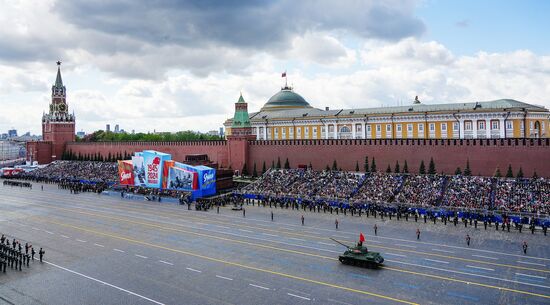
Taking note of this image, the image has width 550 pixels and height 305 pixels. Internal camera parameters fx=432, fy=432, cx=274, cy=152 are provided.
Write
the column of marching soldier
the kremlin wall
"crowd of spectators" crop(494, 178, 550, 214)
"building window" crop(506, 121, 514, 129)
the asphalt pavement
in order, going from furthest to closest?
1. "building window" crop(506, 121, 514, 129)
2. the kremlin wall
3. "crowd of spectators" crop(494, 178, 550, 214)
4. the column of marching soldier
5. the asphalt pavement

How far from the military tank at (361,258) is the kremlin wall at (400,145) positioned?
22.2 m

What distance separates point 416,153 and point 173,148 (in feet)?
114

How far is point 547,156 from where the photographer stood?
3450 cm

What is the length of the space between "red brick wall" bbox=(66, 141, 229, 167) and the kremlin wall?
130 millimetres

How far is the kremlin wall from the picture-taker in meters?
36.8

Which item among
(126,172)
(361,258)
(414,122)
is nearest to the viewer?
Result: (361,258)

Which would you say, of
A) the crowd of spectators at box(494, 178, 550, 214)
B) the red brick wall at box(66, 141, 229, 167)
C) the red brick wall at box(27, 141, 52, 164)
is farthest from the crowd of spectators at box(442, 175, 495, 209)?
the red brick wall at box(27, 141, 52, 164)

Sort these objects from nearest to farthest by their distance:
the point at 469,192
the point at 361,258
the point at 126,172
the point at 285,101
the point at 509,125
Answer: the point at 361,258 < the point at 469,192 < the point at 509,125 < the point at 126,172 < the point at 285,101

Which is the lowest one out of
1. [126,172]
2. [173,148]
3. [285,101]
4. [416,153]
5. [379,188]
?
[379,188]

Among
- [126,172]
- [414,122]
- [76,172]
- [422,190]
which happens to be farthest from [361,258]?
[76,172]

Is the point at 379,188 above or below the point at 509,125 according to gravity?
below

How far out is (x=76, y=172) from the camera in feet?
217

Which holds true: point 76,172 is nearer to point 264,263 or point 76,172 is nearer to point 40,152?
point 40,152

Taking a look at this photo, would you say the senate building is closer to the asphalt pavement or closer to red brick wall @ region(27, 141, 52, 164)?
the asphalt pavement
